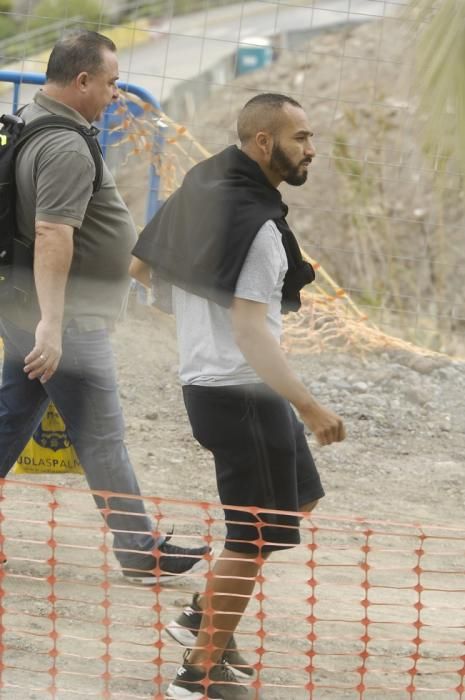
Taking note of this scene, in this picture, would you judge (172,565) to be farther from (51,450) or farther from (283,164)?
(283,164)

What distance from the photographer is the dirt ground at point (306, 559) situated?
13.8 ft

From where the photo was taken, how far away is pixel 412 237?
1350 cm

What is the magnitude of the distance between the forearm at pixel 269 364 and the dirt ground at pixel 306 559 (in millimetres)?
435

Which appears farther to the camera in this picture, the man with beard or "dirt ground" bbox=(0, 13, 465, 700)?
"dirt ground" bbox=(0, 13, 465, 700)

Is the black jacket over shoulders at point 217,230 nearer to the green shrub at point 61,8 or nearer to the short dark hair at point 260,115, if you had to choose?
the short dark hair at point 260,115

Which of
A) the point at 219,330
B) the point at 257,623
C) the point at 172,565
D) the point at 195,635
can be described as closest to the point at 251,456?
the point at 219,330

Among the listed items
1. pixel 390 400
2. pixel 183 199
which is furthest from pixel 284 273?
pixel 390 400

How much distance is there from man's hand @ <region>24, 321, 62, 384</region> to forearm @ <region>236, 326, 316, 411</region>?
2.85 ft

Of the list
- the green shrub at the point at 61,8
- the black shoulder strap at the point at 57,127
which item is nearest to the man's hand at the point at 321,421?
the black shoulder strap at the point at 57,127

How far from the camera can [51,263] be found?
14.1 ft

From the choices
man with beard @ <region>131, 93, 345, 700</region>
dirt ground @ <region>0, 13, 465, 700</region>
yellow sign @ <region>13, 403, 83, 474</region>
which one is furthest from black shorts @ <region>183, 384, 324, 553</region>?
yellow sign @ <region>13, 403, 83, 474</region>

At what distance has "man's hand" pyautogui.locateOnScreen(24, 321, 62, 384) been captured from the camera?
4266 millimetres

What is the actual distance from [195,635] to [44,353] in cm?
103

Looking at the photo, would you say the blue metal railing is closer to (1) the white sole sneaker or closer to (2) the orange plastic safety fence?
(2) the orange plastic safety fence
